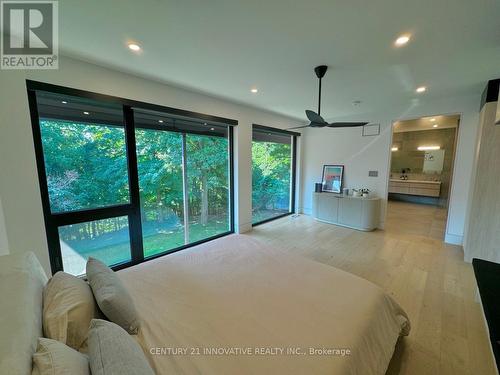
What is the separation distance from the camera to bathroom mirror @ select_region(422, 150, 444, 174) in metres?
6.62

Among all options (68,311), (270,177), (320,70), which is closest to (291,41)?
(320,70)

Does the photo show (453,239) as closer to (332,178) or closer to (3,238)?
(332,178)

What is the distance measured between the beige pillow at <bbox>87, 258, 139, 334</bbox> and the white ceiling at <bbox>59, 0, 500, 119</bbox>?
187 centimetres

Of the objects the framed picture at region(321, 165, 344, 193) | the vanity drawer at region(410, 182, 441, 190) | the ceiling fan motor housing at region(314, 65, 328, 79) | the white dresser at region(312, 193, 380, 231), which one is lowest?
the white dresser at region(312, 193, 380, 231)

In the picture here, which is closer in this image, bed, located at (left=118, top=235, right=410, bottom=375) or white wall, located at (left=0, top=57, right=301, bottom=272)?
bed, located at (left=118, top=235, right=410, bottom=375)

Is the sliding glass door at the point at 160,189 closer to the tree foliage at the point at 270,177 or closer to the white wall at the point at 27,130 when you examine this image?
the white wall at the point at 27,130

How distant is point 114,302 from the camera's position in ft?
3.54

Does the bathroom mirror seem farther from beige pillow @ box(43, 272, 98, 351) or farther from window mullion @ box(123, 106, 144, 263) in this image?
beige pillow @ box(43, 272, 98, 351)

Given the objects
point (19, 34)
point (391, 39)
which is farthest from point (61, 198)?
point (391, 39)

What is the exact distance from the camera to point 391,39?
5.96 ft

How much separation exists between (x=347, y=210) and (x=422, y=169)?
15.2 ft

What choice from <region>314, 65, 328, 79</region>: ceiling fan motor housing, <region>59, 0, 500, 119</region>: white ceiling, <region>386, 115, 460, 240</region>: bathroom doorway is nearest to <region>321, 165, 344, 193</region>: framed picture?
<region>386, 115, 460, 240</region>: bathroom doorway

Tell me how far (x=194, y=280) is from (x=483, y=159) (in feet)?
12.8

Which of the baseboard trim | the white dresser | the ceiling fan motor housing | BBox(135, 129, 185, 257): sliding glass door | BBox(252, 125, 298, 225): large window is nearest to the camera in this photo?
the ceiling fan motor housing
